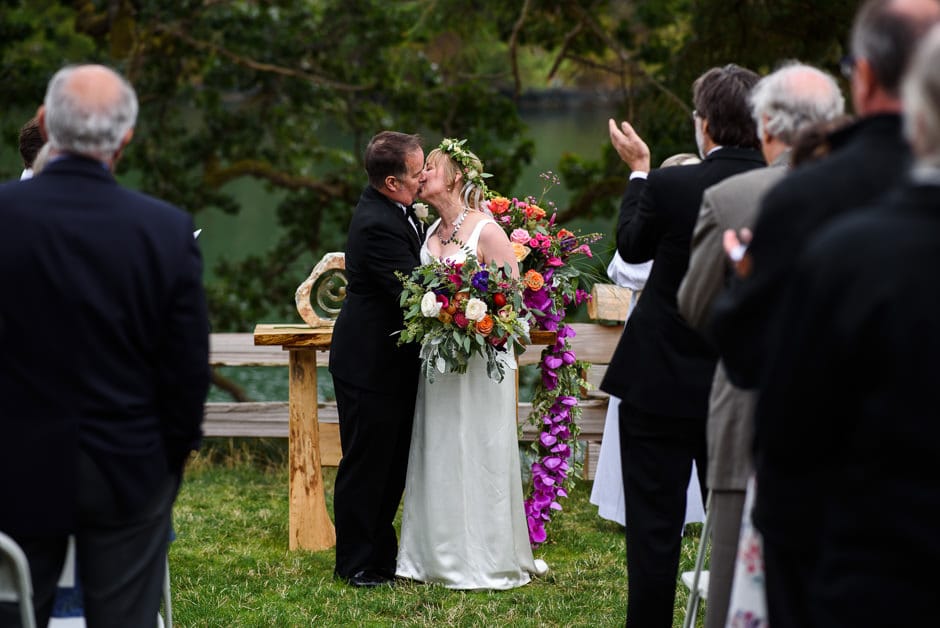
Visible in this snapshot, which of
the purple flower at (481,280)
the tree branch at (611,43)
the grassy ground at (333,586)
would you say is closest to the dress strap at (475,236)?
the purple flower at (481,280)

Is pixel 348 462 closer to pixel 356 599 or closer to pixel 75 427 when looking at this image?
pixel 356 599

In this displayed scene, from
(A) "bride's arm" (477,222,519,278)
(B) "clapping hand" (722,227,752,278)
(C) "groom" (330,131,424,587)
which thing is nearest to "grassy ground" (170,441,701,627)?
(C) "groom" (330,131,424,587)

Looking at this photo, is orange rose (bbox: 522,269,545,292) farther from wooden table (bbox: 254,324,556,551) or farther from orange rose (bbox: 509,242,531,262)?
wooden table (bbox: 254,324,556,551)

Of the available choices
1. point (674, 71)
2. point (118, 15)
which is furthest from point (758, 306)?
point (118, 15)

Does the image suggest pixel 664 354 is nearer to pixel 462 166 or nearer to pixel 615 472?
pixel 462 166

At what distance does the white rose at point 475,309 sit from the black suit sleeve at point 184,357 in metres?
2.18

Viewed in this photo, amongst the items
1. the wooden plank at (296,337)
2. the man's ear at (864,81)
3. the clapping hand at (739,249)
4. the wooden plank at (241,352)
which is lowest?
the wooden plank at (241,352)

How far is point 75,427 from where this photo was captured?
2.78 metres

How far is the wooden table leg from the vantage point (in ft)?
20.1

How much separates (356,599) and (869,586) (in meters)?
3.53

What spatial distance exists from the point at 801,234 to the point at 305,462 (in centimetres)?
417

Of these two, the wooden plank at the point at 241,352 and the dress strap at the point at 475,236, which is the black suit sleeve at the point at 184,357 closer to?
the dress strap at the point at 475,236

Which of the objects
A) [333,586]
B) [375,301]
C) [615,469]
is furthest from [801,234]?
[615,469]

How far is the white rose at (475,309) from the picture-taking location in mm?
5094
